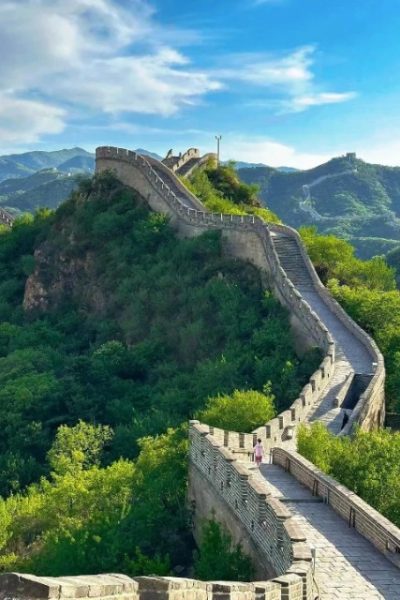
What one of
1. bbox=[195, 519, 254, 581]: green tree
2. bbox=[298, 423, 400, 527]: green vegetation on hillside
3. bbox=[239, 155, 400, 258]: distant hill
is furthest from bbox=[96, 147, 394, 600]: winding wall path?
bbox=[239, 155, 400, 258]: distant hill

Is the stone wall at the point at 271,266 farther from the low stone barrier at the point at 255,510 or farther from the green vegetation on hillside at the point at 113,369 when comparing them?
the low stone barrier at the point at 255,510

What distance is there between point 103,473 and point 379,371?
34.8ft

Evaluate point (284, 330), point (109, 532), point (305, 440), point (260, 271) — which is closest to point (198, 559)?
point (109, 532)

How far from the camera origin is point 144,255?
4375 cm

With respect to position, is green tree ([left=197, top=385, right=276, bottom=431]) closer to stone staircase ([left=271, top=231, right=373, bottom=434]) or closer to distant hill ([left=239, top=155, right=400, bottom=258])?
stone staircase ([left=271, top=231, right=373, bottom=434])

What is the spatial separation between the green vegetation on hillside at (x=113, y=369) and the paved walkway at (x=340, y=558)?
292 cm

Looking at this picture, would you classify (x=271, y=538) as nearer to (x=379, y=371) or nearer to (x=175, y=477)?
(x=175, y=477)

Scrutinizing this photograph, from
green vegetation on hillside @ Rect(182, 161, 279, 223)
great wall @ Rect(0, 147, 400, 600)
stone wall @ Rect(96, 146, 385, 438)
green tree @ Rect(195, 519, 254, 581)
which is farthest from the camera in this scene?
green vegetation on hillside @ Rect(182, 161, 279, 223)

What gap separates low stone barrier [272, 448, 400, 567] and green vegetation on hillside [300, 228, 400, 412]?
11594 millimetres

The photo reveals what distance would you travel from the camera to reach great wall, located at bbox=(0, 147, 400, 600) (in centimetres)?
772

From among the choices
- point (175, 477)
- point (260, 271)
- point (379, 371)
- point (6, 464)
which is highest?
point (260, 271)

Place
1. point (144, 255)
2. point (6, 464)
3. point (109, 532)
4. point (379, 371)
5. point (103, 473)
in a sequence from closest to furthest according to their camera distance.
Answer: point (109, 532) → point (103, 473) → point (379, 371) → point (6, 464) → point (144, 255)

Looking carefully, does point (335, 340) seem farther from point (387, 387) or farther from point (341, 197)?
point (341, 197)

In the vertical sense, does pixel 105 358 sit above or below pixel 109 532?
above
